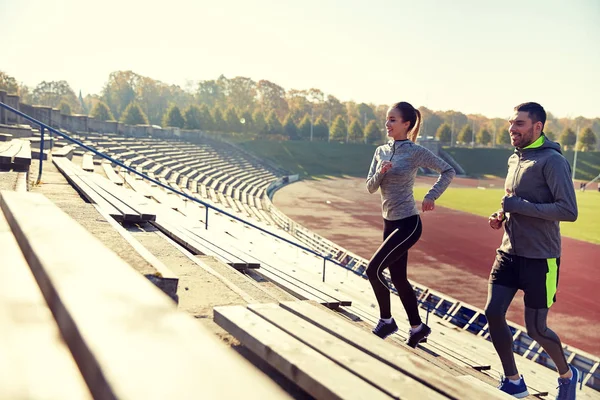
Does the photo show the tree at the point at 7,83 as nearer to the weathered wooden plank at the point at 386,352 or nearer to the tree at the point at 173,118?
the tree at the point at 173,118

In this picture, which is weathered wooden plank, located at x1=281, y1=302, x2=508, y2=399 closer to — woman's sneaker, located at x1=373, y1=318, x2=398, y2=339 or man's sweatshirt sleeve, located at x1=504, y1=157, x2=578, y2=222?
woman's sneaker, located at x1=373, y1=318, x2=398, y2=339

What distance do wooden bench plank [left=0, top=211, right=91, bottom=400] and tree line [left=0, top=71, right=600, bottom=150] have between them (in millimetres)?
65672

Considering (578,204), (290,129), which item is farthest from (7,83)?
(578,204)

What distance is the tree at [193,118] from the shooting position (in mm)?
72812

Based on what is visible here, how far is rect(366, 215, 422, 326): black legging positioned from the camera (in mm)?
4102

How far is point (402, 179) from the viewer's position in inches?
164

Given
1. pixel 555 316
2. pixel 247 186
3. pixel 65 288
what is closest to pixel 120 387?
pixel 65 288

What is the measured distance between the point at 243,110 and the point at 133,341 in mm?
95478

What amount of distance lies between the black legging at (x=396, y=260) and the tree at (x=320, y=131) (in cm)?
8810

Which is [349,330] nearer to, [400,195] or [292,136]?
Result: [400,195]

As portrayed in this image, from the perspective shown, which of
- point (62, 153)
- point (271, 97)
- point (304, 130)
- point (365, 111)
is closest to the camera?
point (62, 153)

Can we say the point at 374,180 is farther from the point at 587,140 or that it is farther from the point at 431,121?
the point at 431,121

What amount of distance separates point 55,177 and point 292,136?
81.0 meters

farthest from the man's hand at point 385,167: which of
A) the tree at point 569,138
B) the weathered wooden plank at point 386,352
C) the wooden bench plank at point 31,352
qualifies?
the tree at point 569,138
